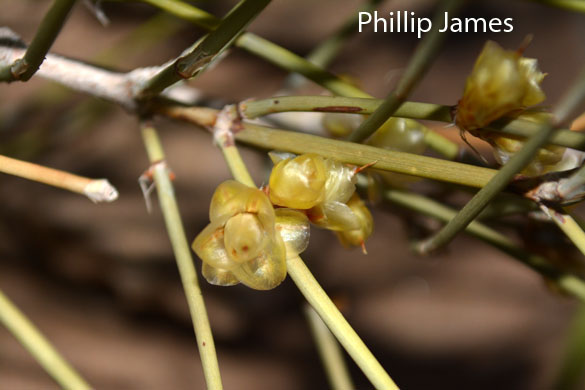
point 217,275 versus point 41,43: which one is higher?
point 41,43

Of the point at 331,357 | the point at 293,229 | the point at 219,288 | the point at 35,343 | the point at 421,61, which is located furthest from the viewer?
the point at 219,288

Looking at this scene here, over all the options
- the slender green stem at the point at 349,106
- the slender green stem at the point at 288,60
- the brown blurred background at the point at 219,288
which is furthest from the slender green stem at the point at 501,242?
the brown blurred background at the point at 219,288

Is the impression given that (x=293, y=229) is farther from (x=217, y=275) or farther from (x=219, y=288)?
(x=219, y=288)

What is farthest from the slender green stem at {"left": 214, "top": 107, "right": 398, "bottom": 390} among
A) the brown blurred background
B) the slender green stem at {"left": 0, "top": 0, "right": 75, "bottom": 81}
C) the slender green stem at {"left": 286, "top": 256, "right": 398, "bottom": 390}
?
the brown blurred background

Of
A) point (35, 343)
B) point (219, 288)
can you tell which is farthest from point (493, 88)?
point (219, 288)

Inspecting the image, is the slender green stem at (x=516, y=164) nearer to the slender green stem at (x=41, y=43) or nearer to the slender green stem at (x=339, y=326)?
the slender green stem at (x=339, y=326)

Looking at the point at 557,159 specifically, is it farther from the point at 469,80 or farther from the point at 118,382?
the point at 118,382
